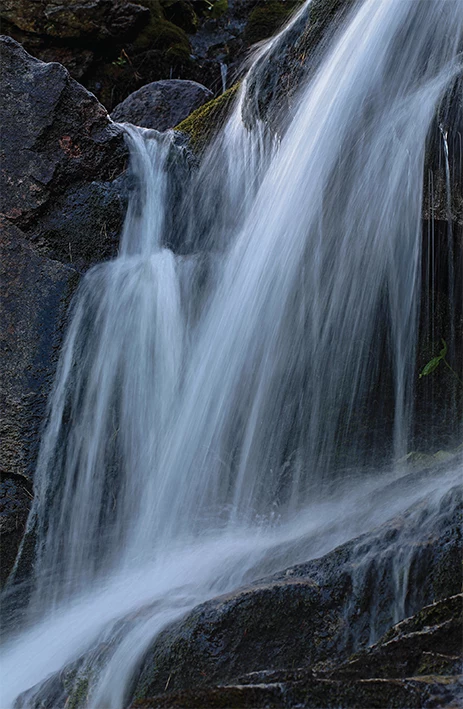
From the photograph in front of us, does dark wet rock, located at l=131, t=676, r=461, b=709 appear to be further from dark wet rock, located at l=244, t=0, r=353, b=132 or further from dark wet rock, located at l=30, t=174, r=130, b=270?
dark wet rock, located at l=244, t=0, r=353, b=132

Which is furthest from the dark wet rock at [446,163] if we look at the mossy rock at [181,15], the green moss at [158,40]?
the mossy rock at [181,15]

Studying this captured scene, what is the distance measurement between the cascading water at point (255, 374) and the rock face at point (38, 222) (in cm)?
11

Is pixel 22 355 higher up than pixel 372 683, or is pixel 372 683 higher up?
pixel 22 355

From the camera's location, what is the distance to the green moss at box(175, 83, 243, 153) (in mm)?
4789

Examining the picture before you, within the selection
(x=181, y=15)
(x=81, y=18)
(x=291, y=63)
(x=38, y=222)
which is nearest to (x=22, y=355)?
(x=38, y=222)

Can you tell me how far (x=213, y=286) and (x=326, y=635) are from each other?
207 cm

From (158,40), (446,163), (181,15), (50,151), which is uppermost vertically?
(181,15)

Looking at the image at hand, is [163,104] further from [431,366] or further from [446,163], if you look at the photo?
[431,366]

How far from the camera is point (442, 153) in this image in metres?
3.29

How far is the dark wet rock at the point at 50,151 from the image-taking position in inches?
161

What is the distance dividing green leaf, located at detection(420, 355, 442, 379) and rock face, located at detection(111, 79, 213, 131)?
11.8 feet

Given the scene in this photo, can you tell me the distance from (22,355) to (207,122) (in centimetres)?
202

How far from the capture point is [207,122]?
4895 mm

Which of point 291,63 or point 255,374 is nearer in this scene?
point 255,374
